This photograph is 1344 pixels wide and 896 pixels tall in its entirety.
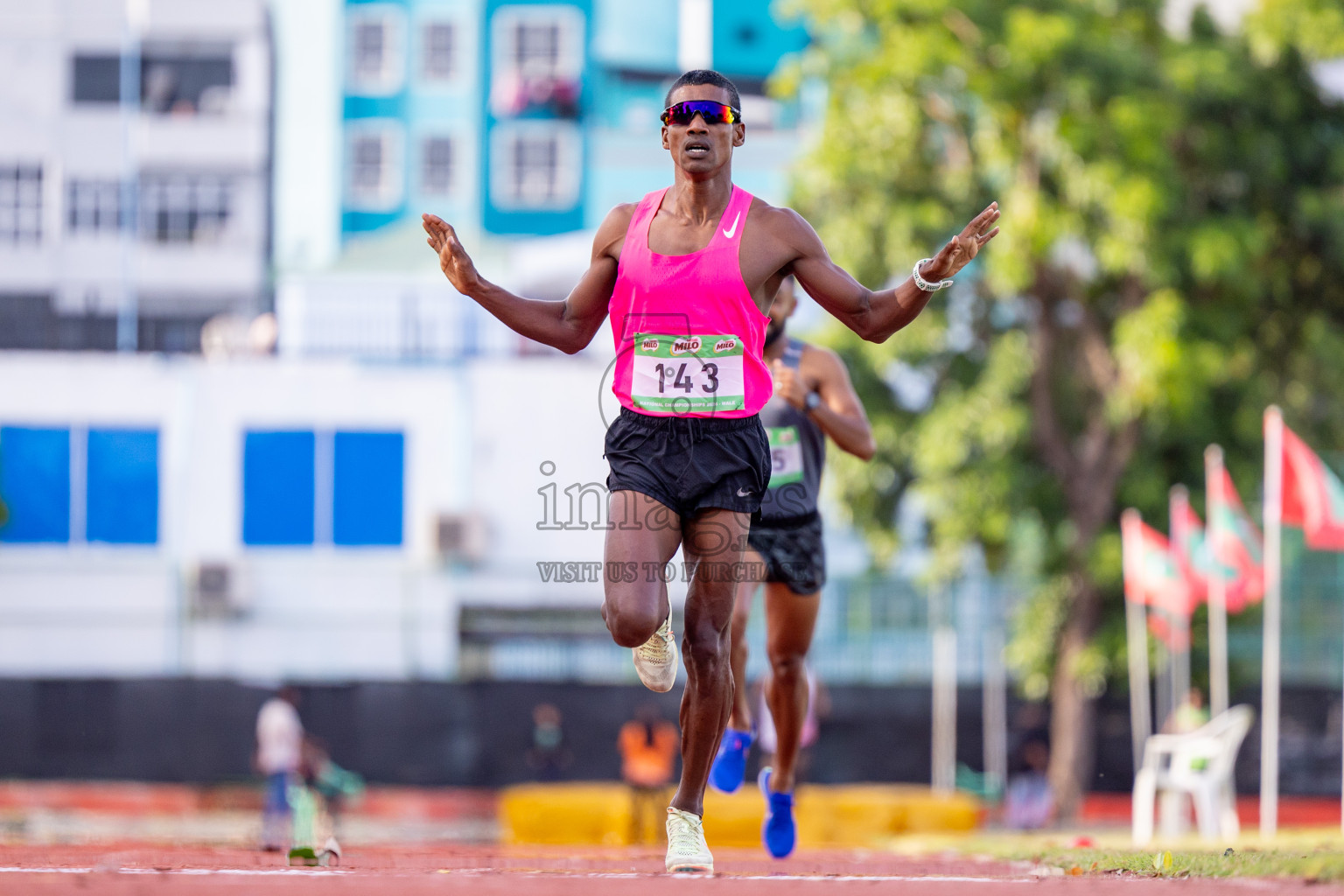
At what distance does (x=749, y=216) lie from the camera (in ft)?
19.6

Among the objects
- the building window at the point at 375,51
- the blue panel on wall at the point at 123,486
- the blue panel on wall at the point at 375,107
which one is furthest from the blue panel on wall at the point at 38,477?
the building window at the point at 375,51

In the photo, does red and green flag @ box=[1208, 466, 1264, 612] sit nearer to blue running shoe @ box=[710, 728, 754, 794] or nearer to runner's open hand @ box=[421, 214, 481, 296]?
blue running shoe @ box=[710, 728, 754, 794]

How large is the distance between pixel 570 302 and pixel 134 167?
3718 centimetres

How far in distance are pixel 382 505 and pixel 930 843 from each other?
20250mm

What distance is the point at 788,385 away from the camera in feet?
25.6

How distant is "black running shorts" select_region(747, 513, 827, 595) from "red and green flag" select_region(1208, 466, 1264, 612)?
10634mm

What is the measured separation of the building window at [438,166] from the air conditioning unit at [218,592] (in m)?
15.6

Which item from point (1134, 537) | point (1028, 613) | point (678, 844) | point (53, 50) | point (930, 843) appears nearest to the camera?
point (678, 844)

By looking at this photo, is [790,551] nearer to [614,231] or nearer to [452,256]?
[614,231]

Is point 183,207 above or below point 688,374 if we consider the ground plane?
above

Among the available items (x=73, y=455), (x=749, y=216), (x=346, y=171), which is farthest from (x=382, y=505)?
(x=749, y=216)

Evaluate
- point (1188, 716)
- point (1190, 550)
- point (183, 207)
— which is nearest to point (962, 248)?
point (1190, 550)

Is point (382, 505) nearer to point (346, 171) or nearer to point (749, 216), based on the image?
point (346, 171)

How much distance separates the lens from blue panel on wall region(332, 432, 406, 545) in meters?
32.1
